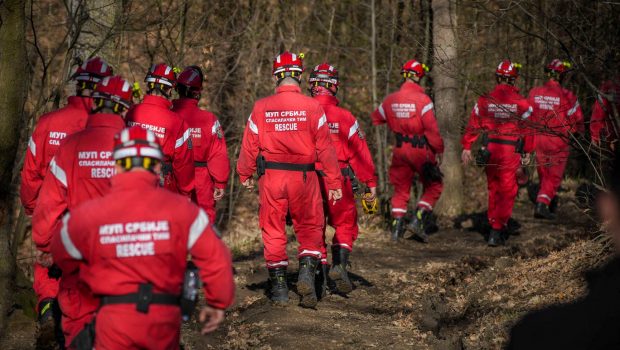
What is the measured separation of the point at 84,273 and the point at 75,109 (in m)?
2.48

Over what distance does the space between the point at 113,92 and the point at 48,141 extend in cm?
98

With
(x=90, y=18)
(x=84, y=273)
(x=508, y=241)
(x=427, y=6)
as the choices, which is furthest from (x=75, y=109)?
(x=427, y=6)

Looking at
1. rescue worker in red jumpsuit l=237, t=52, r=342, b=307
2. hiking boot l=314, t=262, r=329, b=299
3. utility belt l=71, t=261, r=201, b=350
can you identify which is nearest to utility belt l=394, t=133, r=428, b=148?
hiking boot l=314, t=262, r=329, b=299

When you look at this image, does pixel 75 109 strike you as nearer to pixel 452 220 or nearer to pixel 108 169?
pixel 108 169

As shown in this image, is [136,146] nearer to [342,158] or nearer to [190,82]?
[342,158]

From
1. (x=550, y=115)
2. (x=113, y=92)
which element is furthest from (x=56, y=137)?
(x=550, y=115)

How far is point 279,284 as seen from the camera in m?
8.73

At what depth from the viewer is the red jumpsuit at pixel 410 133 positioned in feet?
39.4

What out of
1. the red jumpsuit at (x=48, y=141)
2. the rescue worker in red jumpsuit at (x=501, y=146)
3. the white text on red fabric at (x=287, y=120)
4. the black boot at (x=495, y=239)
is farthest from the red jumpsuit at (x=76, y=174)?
the black boot at (x=495, y=239)

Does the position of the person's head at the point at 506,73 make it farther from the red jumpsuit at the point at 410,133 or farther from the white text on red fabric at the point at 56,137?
the white text on red fabric at the point at 56,137

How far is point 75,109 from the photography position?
23.0 feet

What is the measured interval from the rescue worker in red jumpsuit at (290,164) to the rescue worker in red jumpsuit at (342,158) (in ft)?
2.92

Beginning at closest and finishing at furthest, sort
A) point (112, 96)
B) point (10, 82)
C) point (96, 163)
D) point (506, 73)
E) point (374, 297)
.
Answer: point (96, 163) → point (112, 96) → point (10, 82) → point (374, 297) → point (506, 73)

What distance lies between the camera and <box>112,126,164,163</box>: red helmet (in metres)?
4.74
